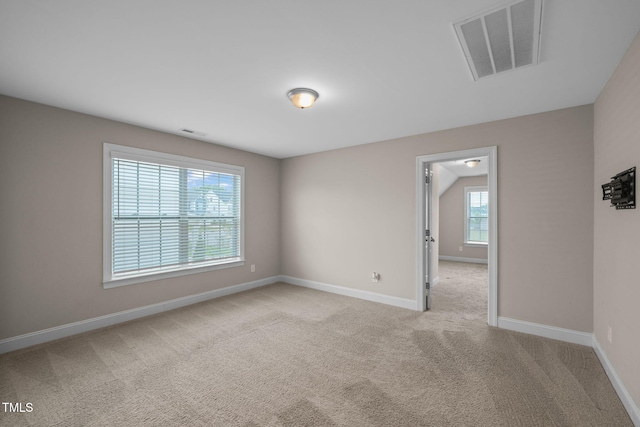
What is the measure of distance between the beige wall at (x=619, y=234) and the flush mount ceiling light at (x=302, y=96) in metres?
2.23

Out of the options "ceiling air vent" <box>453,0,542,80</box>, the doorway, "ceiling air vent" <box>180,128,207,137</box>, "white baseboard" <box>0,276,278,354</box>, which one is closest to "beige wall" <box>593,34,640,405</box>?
"ceiling air vent" <box>453,0,542,80</box>

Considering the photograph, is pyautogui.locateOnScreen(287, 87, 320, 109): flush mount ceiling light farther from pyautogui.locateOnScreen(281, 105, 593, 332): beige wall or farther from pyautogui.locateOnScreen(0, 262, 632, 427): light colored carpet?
pyautogui.locateOnScreen(0, 262, 632, 427): light colored carpet

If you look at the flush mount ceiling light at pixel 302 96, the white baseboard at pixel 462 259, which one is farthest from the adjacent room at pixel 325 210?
the white baseboard at pixel 462 259

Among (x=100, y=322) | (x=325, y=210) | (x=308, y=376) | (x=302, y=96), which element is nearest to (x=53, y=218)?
(x=100, y=322)

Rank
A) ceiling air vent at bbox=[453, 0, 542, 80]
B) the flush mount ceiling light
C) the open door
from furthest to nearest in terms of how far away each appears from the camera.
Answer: the open door → the flush mount ceiling light → ceiling air vent at bbox=[453, 0, 542, 80]

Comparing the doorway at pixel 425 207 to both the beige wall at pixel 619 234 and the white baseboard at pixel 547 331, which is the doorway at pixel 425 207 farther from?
the beige wall at pixel 619 234

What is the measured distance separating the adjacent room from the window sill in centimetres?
2

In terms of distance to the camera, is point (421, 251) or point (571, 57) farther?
point (421, 251)

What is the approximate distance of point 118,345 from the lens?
2818mm

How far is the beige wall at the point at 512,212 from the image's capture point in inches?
113

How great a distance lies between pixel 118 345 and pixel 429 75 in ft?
12.7

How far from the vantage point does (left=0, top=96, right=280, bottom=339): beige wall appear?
2.68m

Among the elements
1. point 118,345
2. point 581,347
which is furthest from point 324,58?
point 581,347

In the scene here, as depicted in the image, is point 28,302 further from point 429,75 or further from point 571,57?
point 571,57
